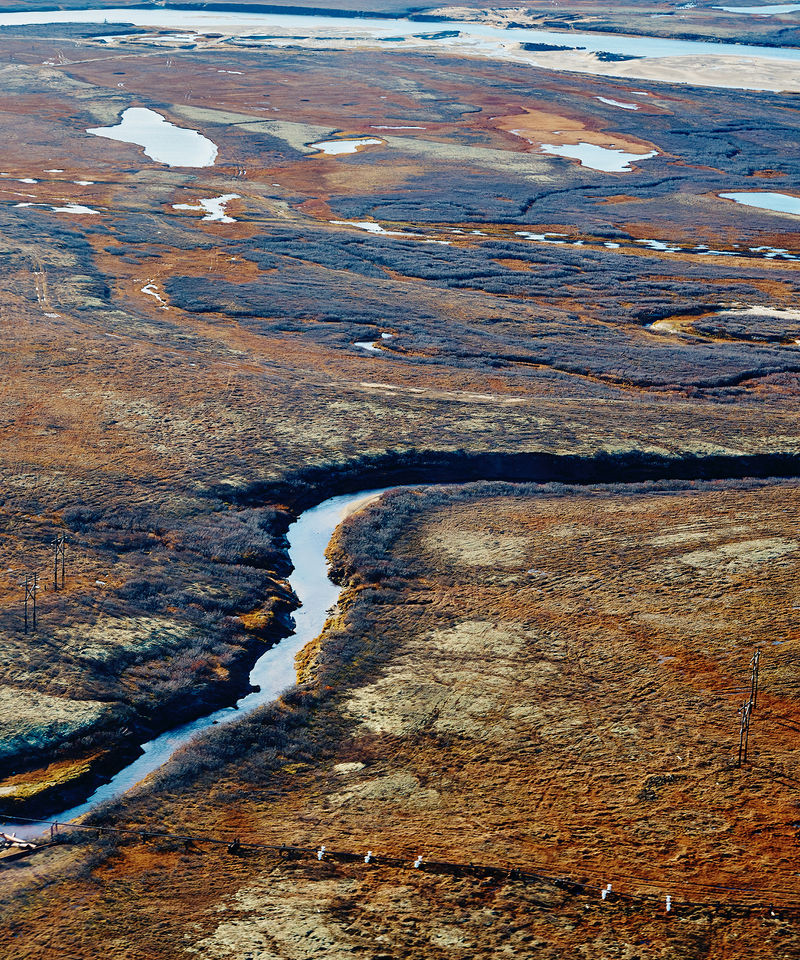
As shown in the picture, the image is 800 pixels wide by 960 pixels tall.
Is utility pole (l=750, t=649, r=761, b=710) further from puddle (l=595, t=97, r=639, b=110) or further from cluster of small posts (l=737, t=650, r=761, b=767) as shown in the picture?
puddle (l=595, t=97, r=639, b=110)

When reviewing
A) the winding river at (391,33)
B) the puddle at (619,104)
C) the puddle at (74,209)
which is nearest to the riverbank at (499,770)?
the puddle at (74,209)

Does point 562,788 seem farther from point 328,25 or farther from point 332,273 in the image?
point 328,25

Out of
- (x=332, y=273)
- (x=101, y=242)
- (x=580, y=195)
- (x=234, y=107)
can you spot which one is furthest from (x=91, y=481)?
(x=234, y=107)

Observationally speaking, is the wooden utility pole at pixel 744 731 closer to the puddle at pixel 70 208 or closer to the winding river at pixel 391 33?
the puddle at pixel 70 208

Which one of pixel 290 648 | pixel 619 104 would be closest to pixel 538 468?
pixel 290 648

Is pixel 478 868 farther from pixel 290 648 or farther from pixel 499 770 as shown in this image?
pixel 290 648

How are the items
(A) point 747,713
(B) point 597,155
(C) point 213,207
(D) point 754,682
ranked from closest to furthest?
(A) point 747,713
(D) point 754,682
(C) point 213,207
(B) point 597,155
